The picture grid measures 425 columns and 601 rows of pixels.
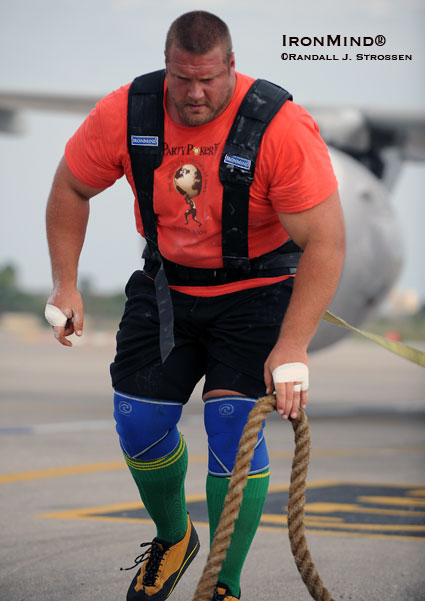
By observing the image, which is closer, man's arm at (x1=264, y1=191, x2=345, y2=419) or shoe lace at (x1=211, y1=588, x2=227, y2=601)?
man's arm at (x1=264, y1=191, x2=345, y2=419)

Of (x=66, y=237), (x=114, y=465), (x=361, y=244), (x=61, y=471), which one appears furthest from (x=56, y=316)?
(x=361, y=244)

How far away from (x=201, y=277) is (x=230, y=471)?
61 cm

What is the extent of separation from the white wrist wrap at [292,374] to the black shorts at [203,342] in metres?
0.33

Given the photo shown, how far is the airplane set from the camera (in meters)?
7.72

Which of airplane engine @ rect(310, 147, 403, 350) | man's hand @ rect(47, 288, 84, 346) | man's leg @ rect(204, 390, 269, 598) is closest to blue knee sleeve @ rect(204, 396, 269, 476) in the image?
man's leg @ rect(204, 390, 269, 598)

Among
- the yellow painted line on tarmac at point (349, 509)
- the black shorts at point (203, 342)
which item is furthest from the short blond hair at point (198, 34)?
the yellow painted line on tarmac at point (349, 509)

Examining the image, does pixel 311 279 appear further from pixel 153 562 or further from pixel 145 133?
pixel 153 562

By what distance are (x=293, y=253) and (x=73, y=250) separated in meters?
0.70

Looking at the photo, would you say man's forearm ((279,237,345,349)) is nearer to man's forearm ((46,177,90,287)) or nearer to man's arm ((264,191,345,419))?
man's arm ((264,191,345,419))

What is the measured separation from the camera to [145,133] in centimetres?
283

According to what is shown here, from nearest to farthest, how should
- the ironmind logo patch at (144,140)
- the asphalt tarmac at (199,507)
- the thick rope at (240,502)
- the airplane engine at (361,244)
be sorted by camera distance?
the thick rope at (240,502)
the ironmind logo patch at (144,140)
the asphalt tarmac at (199,507)
the airplane engine at (361,244)

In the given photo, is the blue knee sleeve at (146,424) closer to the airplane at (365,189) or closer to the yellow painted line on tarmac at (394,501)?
the yellow painted line on tarmac at (394,501)

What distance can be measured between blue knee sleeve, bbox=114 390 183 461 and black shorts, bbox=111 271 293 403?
0.10 ft

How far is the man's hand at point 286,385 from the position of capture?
2.58 meters
